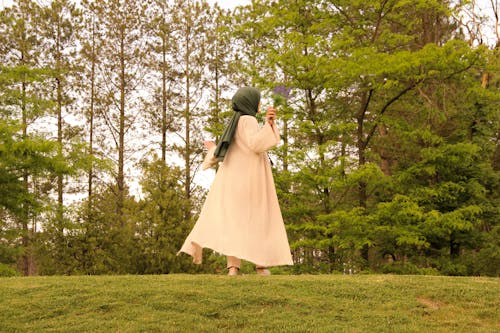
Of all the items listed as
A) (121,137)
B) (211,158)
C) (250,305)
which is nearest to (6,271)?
(121,137)

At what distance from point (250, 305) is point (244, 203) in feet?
5.56

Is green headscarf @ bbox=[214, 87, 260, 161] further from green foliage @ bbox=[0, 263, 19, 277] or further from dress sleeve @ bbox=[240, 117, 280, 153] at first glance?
Result: green foliage @ bbox=[0, 263, 19, 277]

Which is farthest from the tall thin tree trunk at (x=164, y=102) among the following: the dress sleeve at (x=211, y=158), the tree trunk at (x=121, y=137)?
the dress sleeve at (x=211, y=158)

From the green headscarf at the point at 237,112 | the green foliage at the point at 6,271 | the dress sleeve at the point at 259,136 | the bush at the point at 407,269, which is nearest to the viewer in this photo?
the dress sleeve at the point at 259,136

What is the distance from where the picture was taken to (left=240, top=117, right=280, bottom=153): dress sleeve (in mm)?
8234

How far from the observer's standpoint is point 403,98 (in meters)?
21.5

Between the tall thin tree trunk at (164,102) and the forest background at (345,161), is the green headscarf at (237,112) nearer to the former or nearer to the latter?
the forest background at (345,161)

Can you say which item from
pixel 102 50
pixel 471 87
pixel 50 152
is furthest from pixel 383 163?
pixel 102 50

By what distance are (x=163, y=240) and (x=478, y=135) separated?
10.9 m

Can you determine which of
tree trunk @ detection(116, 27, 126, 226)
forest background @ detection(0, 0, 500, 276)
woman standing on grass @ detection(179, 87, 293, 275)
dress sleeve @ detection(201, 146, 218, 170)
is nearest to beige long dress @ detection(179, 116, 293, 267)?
woman standing on grass @ detection(179, 87, 293, 275)

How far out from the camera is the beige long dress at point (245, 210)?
8.27 meters

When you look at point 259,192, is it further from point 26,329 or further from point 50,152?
point 50,152

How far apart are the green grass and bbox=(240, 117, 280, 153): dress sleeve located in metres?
1.76

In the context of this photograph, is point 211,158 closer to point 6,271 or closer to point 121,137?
point 6,271
